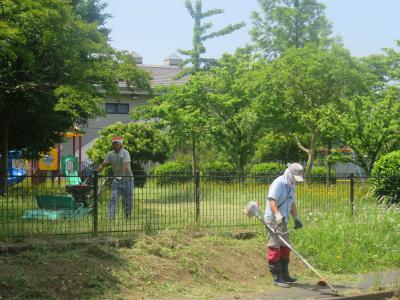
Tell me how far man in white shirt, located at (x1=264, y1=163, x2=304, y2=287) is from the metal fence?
1.78m

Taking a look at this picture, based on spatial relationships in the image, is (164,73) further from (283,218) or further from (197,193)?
(283,218)

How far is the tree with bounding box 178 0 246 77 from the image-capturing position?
1342 inches

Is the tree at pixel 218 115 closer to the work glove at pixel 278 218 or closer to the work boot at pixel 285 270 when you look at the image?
the work boot at pixel 285 270

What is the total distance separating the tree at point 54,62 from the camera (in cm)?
982

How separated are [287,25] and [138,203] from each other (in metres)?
26.5

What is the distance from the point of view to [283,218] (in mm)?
7879

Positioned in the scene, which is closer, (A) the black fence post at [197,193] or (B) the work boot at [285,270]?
(B) the work boot at [285,270]

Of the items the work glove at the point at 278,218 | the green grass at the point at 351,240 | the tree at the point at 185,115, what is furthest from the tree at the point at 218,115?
the work glove at the point at 278,218

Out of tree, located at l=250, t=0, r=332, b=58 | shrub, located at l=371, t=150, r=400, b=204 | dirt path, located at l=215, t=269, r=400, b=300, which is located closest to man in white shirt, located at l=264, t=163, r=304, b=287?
dirt path, located at l=215, t=269, r=400, b=300

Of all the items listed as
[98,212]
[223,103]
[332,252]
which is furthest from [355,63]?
[98,212]

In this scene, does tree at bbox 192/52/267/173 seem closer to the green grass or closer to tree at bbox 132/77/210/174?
tree at bbox 132/77/210/174

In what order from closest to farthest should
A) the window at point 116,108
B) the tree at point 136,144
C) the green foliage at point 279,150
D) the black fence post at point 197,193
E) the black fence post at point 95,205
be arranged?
the black fence post at point 95,205 < the black fence post at point 197,193 < the tree at point 136,144 < the green foliage at point 279,150 < the window at point 116,108

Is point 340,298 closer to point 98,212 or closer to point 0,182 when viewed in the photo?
point 98,212

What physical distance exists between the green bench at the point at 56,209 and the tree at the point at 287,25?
2516 cm
